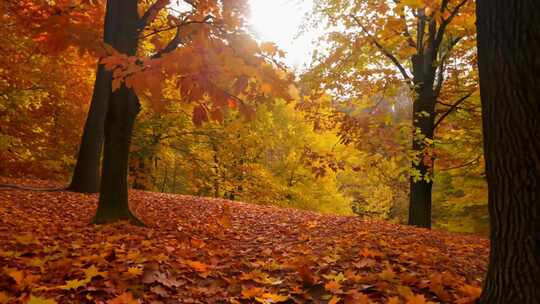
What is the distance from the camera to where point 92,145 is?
10.2 metres

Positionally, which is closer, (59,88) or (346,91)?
(346,91)

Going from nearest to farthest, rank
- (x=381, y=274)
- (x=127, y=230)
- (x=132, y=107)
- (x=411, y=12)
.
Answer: (x=381, y=274) < (x=127, y=230) < (x=132, y=107) < (x=411, y=12)

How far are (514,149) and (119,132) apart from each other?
5.47 meters

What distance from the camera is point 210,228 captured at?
21.8 feet

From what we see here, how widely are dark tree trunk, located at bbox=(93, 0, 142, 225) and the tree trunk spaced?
4.24 m

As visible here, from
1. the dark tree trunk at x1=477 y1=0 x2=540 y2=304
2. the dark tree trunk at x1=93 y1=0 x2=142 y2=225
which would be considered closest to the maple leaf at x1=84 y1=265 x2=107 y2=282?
the dark tree trunk at x1=477 y1=0 x2=540 y2=304

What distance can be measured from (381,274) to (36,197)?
779 cm

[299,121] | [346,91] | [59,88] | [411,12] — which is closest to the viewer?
[411,12]

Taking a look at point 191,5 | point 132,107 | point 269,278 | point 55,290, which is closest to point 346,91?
point 191,5

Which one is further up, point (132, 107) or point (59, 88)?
point (59, 88)

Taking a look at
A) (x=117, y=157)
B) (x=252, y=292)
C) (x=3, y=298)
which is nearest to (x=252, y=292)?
(x=252, y=292)

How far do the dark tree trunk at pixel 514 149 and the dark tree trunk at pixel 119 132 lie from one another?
5238 millimetres

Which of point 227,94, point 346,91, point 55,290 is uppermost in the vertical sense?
point 346,91

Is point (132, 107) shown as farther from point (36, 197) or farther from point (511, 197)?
point (511, 197)
